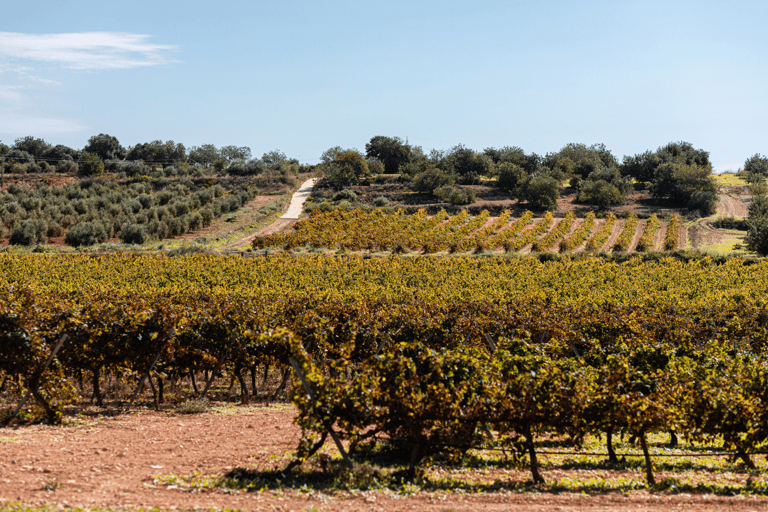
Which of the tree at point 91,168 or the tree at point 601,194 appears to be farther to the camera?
the tree at point 91,168

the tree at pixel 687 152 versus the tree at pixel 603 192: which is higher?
the tree at pixel 687 152

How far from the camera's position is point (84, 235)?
60000 millimetres

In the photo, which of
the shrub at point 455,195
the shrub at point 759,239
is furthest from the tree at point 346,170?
the shrub at point 759,239

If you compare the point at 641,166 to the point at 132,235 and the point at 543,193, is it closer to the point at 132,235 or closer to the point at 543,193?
the point at 543,193

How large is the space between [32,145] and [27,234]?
83.4m

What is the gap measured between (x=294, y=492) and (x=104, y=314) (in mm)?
7809

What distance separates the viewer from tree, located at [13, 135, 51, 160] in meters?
123

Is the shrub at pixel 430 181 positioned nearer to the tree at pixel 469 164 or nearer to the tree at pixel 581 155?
the tree at pixel 469 164

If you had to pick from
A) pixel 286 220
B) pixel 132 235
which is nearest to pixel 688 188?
pixel 286 220

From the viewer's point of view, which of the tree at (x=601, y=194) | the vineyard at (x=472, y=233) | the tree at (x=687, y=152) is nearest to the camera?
the vineyard at (x=472, y=233)

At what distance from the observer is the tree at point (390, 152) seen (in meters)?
123

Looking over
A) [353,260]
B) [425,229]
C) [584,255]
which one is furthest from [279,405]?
[425,229]

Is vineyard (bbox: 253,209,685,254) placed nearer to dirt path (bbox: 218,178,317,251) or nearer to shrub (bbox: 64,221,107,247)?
dirt path (bbox: 218,178,317,251)

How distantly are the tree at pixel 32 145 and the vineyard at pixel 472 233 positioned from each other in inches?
3420
